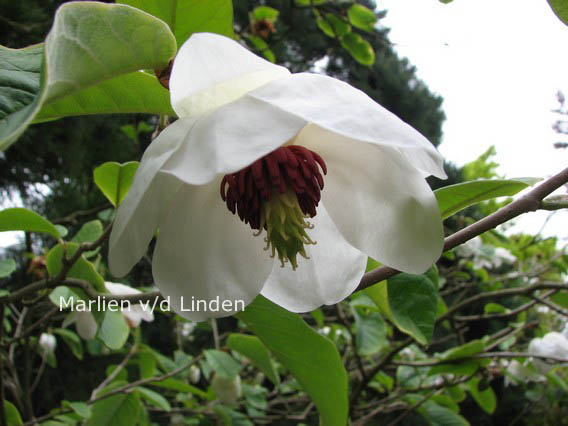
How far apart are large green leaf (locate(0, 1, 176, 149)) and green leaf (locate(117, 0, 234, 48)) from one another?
107 mm

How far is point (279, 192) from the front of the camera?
42 centimetres

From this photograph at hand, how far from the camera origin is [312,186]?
0.42m

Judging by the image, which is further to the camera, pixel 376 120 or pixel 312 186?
pixel 312 186

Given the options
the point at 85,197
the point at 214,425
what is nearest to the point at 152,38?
the point at 214,425

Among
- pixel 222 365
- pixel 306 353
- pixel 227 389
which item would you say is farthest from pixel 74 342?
pixel 306 353

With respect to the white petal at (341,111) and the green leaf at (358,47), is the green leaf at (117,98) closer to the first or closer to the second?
the white petal at (341,111)

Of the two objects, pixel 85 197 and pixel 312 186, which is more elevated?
pixel 312 186

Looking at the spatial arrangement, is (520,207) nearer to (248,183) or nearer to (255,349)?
(248,183)

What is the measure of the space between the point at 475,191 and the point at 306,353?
0.82ft

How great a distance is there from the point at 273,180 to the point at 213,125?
107mm

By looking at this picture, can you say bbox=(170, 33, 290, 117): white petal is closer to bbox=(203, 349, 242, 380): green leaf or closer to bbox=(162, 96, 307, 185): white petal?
bbox=(162, 96, 307, 185): white petal

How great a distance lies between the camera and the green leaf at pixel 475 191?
0.41 m

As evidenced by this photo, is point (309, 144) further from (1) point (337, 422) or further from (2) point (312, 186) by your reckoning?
(1) point (337, 422)

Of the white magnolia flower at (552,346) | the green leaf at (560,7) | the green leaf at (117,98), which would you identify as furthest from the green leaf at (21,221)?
the white magnolia flower at (552,346)
